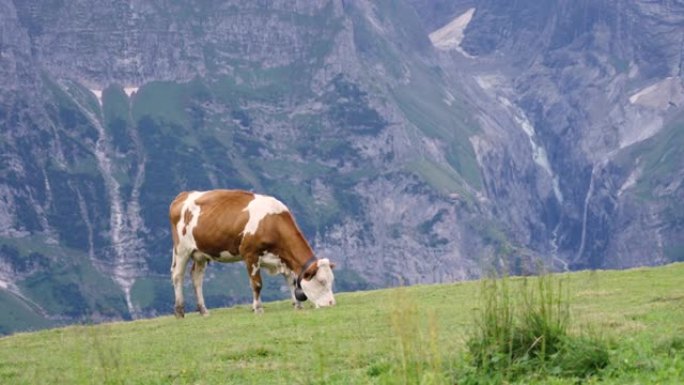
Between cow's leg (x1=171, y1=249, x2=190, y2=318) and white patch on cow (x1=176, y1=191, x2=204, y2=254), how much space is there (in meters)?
0.17

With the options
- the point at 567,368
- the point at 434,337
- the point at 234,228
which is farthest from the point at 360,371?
the point at 234,228

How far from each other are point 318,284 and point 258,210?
3.07 m

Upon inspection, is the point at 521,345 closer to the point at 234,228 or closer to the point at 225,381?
the point at 225,381

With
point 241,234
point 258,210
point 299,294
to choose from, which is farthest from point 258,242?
point 299,294

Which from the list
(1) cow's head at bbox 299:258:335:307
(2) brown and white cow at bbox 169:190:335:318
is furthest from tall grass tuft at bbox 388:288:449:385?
(2) brown and white cow at bbox 169:190:335:318

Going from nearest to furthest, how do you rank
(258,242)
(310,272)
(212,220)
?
(310,272) → (258,242) → (212,220)

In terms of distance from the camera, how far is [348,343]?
23328mm

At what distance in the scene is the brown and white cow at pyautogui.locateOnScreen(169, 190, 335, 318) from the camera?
34.9 meters

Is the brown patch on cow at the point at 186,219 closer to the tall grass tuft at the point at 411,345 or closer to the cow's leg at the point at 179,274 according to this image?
the cow's leg at the point at 179,274

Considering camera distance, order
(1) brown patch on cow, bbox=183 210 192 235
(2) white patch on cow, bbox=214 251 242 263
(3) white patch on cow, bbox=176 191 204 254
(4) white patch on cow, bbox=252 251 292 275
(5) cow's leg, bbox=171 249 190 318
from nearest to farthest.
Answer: (4) white patch on cow, bbox=252 251 292 275, (2) white patch on cow, bbox=214 251 242 263, (3) white patch on cow, bbox=176 191 204 254, (1) brown patch on cow, bbox=183 210 192 235, (5) cow's leg, bbox=171 249 190 318

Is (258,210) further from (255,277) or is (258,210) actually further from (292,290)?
(292,290)

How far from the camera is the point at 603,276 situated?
126 ft

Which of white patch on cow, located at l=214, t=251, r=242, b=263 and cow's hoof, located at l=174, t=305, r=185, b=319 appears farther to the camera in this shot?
cow's hoof, located at l=174, t=305, r=185, b=319

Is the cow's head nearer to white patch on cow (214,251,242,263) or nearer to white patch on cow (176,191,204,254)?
white patch on cow (214,251,242,263)
